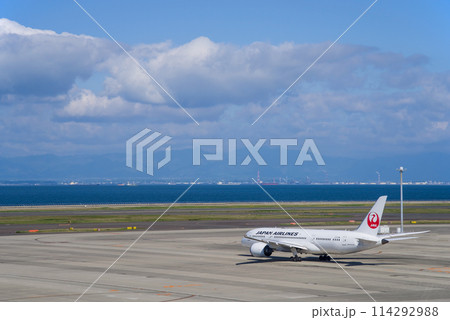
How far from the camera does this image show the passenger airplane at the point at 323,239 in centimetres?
6988

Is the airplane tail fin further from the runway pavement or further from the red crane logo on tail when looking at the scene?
the runway pavement

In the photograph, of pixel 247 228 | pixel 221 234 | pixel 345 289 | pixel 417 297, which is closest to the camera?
pixel 417 297

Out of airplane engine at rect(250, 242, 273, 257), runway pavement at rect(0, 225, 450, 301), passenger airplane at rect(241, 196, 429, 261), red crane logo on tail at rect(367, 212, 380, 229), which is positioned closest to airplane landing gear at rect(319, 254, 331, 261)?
passenger airplane at rect(241, 196, 429, 261)

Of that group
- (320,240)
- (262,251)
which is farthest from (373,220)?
(262,251)

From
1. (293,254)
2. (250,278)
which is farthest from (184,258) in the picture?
(250,278)

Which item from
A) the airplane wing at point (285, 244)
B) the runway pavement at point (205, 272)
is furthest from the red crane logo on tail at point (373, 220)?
the airplane wing at point (285, 244)

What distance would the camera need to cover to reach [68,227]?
132 metres

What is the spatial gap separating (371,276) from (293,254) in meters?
15.0

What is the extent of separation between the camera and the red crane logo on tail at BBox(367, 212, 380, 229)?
2746 inches

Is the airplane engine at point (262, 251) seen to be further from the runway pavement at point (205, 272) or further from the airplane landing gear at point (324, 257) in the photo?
the airplane landing gear at point (324, 257)

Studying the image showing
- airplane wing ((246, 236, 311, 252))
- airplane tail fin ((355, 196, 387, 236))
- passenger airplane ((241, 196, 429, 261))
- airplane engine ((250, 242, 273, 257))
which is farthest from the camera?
airplane engine ((250, 242, 273, 257))

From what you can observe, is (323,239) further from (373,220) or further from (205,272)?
(205,272)
